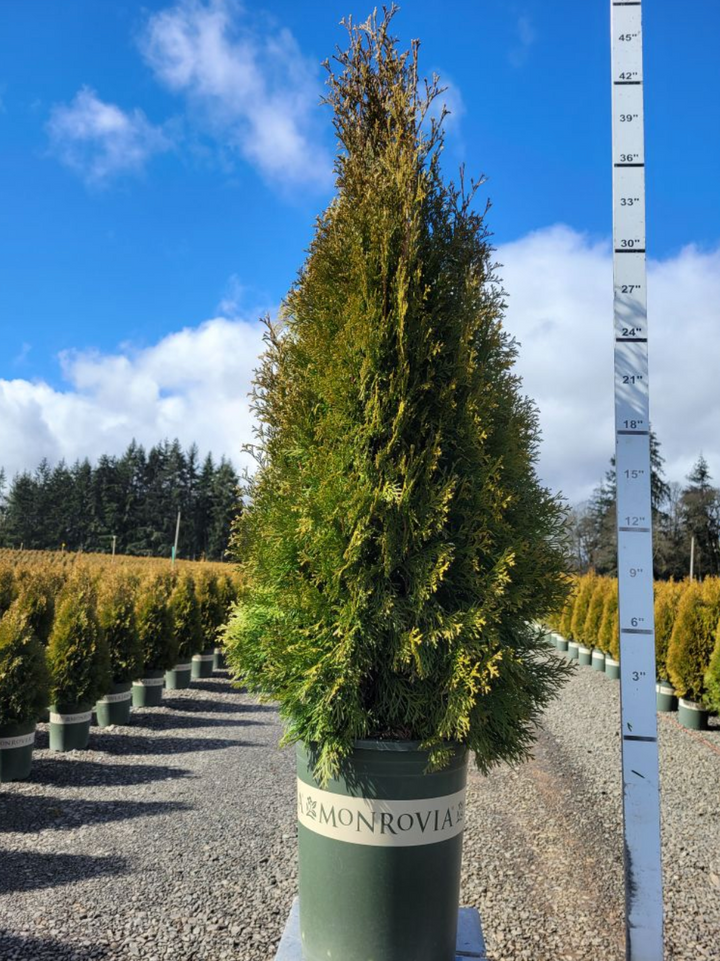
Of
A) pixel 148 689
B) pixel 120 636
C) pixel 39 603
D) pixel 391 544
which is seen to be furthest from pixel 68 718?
pixel 391 544

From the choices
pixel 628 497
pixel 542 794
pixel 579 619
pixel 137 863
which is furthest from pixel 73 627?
pixel 579 619

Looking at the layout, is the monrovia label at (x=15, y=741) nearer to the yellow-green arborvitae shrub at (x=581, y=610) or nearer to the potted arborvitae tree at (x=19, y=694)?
the potted arborvitae tree at (x=19, y=694)

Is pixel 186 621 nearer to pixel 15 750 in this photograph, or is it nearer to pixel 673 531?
pixel 15 750

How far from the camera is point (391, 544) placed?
2.97 m

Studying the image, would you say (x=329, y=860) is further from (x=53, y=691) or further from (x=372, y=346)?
(x=53, y=691)

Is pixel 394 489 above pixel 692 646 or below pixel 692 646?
above

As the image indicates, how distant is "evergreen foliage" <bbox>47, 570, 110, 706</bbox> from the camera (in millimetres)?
7812

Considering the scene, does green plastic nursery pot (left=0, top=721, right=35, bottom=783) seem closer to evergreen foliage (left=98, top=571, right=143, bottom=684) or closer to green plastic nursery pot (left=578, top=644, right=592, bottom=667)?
evergreen foliage (left=98, top=571, right=143, bottom=684)

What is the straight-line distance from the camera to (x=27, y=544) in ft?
233

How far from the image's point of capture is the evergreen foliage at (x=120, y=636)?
9242 mm

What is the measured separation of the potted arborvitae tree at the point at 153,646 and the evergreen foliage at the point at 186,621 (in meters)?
1.51

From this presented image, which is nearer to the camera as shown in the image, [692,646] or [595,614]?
[692,646]

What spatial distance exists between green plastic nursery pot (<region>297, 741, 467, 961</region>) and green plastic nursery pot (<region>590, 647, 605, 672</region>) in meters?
14.0

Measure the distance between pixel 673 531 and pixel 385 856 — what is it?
56.9 m
